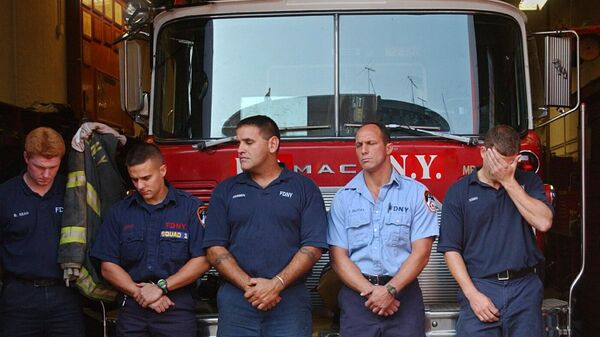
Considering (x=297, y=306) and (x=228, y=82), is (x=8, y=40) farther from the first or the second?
(x=297, y=306)

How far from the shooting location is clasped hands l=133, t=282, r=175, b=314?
4453 mm

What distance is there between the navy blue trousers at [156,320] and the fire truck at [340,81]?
0.91m

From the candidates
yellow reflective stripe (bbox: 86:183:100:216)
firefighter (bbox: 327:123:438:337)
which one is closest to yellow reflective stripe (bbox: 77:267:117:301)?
yellow reflective stripe (bbox: 86:183:100:216)

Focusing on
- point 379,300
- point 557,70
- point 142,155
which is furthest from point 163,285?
point 557,70

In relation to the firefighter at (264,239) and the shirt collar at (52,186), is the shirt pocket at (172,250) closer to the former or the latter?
the firefighter at (264,239)

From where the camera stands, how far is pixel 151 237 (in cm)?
457

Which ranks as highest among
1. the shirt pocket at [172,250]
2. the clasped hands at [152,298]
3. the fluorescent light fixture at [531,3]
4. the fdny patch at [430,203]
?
the fluorescent light fixture at [531,3]

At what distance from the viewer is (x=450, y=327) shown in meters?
4.70

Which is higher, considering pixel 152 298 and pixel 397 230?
pixel 397 230

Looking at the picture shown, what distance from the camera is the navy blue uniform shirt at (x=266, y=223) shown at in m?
4.42

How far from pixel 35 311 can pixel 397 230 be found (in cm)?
201

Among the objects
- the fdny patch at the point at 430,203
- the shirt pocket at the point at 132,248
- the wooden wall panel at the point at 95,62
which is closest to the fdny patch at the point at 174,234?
the shirt pocket at the point at 132,248

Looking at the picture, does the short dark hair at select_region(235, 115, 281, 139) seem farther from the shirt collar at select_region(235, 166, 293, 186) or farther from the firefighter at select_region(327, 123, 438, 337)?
the firefighter at select_region(327, 123, 438, 337)

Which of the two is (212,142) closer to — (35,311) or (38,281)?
(38,281)
